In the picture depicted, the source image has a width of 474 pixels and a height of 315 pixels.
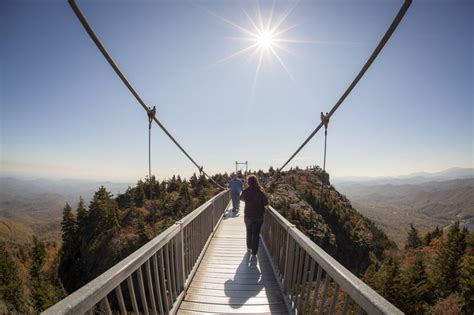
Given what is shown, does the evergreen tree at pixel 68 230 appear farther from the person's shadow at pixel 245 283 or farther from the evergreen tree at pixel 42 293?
the person's shadow at pixel 245 283

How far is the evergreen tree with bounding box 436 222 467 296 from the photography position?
18697mm

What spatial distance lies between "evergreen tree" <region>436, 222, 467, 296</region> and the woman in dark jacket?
20.4m

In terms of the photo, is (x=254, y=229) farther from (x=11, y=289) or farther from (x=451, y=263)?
(x=11, y=289)

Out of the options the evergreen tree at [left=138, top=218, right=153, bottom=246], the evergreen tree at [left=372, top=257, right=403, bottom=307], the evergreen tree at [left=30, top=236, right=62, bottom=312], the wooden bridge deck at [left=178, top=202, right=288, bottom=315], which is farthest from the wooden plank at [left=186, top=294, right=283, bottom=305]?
the evergreen tree at [left=30, top=236, right=62, bottom=312]

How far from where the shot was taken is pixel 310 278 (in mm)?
2959

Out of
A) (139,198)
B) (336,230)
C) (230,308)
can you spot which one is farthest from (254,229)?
(336,230)

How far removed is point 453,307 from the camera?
1381 cm

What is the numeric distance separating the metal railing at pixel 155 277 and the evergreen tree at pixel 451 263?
22075 mm

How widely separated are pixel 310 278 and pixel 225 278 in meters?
2.40

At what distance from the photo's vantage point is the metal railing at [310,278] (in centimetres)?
174

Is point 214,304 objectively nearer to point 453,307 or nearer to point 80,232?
point 453,307

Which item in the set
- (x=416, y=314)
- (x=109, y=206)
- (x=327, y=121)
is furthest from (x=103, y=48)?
(x=109, y=206)

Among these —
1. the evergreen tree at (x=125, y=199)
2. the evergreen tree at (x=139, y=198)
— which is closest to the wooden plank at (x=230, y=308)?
the evergreen tree at (x=139, y=198)

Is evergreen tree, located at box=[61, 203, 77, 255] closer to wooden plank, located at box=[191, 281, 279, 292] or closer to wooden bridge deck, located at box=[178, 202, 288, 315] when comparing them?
wooden bridge deck, located at box=[178, 202, 288, 315]
